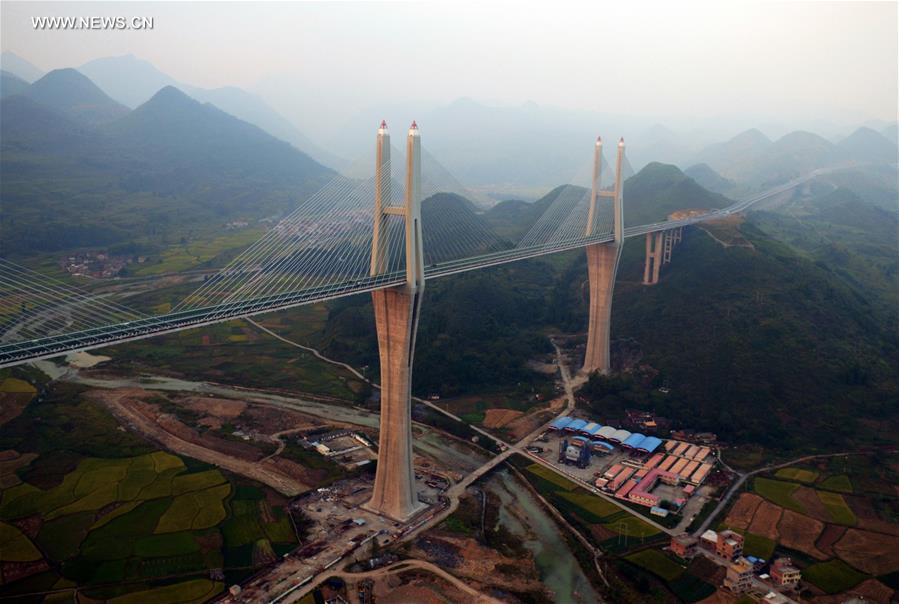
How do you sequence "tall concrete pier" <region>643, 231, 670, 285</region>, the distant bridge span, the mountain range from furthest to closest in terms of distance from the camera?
the mountain range, "tall concrete pier" <region>643, 231, 670, 285</region>, the distant bridge span

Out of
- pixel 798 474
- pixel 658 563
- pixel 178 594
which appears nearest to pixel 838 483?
pixel 798 474

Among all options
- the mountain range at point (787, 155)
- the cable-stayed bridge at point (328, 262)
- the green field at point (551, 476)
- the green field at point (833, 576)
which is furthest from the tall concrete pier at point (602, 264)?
the mountain range at point (787, 155)

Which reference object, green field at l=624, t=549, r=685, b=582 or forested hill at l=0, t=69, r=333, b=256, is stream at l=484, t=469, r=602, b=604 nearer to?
green field at l=624, t=549, r=685, b=582

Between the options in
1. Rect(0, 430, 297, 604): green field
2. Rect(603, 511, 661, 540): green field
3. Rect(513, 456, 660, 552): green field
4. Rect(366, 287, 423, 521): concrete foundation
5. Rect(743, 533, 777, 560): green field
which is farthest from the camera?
Rect(603, 511, 661, 540): green field

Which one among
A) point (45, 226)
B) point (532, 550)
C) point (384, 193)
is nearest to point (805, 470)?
point (532, 550)

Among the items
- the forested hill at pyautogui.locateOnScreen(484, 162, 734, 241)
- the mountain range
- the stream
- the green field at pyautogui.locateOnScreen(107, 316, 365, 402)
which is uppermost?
the mountain range

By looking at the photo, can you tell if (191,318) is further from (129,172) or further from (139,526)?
(129,172)

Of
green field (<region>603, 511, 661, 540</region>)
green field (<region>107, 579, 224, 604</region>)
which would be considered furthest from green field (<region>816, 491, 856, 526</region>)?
green field (<region>107, 579, 224, 604</region>)
